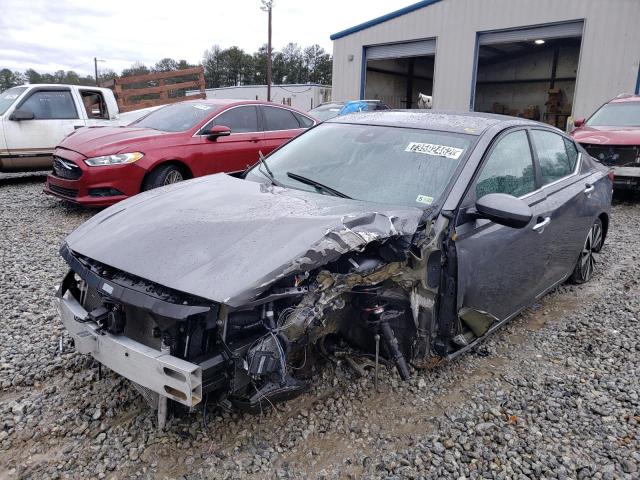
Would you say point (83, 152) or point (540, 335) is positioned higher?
point (83, 152)

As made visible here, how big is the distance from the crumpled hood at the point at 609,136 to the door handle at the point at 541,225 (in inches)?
231

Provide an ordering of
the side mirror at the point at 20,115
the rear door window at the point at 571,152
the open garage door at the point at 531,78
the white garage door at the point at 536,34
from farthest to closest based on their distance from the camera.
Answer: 1. the open garage door at the point at 531,78
2. the white garage door at the point at 536,34
3. the side mirror at the point at 20,115
4. the rear door window at the point at 571,152

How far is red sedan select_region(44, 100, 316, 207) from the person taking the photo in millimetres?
6039

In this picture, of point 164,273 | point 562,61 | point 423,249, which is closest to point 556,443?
point 423,249

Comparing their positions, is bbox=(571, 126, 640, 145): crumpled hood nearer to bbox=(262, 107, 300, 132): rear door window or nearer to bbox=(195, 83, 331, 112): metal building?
bbox=(262, 107, 300, 132): rear door window

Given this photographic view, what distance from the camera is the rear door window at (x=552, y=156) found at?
3.61 meters

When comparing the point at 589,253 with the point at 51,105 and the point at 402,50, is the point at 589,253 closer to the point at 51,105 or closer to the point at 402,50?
the point at 51,105

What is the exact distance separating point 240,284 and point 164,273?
1.17 ft

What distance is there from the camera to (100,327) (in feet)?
7.38

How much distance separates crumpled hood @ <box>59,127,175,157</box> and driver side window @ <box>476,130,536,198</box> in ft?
15.0

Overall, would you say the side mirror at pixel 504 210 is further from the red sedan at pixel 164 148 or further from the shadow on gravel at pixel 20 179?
the shadow on gravel at pixel 20 179

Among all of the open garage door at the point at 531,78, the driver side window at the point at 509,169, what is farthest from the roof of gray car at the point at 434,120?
the open garage door at the point at 531,78

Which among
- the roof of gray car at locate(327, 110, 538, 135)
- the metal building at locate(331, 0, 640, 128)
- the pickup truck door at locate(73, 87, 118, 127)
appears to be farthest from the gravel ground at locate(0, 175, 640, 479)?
the metal building at locate(331, 0, 640, 128)

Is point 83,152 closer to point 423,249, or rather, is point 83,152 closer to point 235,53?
point 423,249
